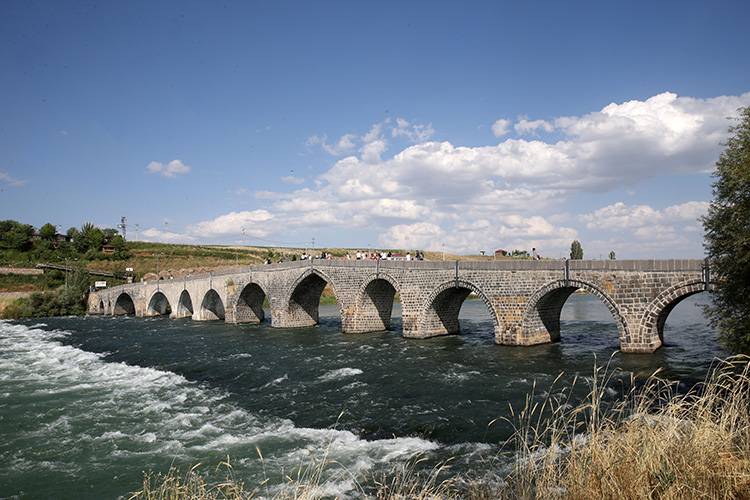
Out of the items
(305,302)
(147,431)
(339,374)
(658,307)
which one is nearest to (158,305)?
(305,302)

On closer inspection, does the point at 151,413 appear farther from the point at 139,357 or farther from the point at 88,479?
the point at 139,357

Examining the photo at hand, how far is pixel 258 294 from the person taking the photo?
4609 cm

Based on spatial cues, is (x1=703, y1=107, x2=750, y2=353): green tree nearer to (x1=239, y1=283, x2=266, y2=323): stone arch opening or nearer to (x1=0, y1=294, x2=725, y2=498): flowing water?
(x1=0, y1=294, x2=725, y2=498): flowing water

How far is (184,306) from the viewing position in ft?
183

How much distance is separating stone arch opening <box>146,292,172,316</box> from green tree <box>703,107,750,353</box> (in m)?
55.8

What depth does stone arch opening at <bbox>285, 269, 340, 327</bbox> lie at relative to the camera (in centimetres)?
3847

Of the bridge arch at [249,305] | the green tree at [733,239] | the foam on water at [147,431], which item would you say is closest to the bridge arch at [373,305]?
the foam on water at [147,431]

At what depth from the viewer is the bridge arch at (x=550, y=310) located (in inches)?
867

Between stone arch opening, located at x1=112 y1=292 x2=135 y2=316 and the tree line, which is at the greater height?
the tree line

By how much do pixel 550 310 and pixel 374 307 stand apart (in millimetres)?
12048

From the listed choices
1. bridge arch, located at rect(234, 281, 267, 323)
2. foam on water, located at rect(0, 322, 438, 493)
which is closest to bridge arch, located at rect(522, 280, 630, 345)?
foam on water, located at rect(0, 322, 438, 493)

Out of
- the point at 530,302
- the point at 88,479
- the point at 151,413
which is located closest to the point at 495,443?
the point at 88,479

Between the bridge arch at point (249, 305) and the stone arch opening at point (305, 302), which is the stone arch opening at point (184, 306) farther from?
the stone arch opening at point (305, 302)

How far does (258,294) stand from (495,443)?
3663cm
